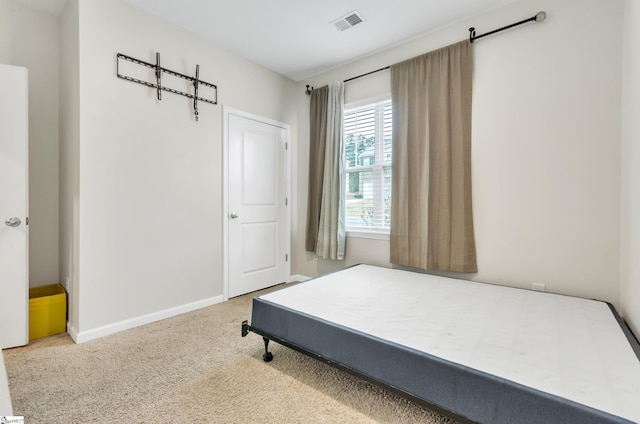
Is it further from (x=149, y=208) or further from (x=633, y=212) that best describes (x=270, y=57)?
(x=633, y=212)

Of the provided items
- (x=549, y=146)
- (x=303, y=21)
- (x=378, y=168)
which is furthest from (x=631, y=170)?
(x=303, y=21)

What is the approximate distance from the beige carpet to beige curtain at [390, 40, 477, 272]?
1.45m

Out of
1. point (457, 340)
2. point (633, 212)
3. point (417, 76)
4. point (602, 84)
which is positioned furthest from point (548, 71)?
point (457, 340)

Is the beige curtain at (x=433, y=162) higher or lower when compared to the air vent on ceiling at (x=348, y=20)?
lower

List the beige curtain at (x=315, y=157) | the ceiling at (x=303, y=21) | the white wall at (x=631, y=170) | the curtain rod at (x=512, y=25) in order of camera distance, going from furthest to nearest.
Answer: the beige curtain at (x=315, y=157) → the ceiling at (x=303, y=21) → the curtain rod at (x=512, y=25) → the white wall at (x=631, y=170)

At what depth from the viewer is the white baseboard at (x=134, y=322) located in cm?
229

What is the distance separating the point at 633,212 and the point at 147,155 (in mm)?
3447

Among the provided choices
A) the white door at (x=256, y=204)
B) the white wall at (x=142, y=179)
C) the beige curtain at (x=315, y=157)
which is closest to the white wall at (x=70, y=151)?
the white wall at (x=142, y=179)

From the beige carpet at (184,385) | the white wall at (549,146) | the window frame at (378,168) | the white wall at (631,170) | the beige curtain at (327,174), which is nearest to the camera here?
the beige carpet at (184,385)

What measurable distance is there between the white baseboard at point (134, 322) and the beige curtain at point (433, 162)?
2.03 meters

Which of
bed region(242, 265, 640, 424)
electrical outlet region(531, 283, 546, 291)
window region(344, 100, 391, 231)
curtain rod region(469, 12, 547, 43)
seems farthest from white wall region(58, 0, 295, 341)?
electrical outlet region(531, 283, 546, 291)

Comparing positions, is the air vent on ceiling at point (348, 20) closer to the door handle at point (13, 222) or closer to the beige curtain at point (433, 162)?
the beige curtain at point (433, 162)

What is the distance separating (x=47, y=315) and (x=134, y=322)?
62cm

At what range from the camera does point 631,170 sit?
1.72m
